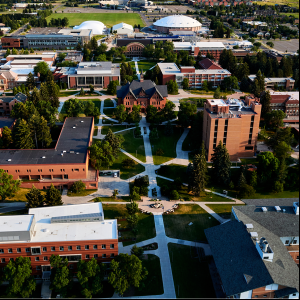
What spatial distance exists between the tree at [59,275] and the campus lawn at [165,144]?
33.8 meters

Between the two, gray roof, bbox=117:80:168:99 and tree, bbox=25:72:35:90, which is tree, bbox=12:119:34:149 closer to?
gray roof, bbox=117:80:168:99

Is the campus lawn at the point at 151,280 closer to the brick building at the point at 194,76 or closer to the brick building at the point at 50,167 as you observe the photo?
the brick building at the point at 50,167

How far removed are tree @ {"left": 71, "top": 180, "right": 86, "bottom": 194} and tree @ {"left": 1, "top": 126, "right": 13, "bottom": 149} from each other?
2109 centimetres

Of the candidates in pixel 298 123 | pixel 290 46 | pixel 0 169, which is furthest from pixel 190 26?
pixel 0 169

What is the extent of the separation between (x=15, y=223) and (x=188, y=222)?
2508 cm

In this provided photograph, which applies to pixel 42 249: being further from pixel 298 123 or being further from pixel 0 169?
pixel 298 123

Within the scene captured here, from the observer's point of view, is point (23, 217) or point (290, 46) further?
point (290, 46)

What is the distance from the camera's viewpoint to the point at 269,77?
118 m

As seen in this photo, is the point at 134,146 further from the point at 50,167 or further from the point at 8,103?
the point at 8,103

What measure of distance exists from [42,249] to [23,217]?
516 centimetres

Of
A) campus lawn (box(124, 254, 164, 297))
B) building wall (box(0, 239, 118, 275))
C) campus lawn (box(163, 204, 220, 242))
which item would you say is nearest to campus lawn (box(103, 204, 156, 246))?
campus lawn (box(163, 204, 220, 242))

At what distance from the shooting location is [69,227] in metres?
45.2

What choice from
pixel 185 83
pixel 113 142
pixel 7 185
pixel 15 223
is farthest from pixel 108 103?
pixel 15 223

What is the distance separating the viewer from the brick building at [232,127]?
68.9m
